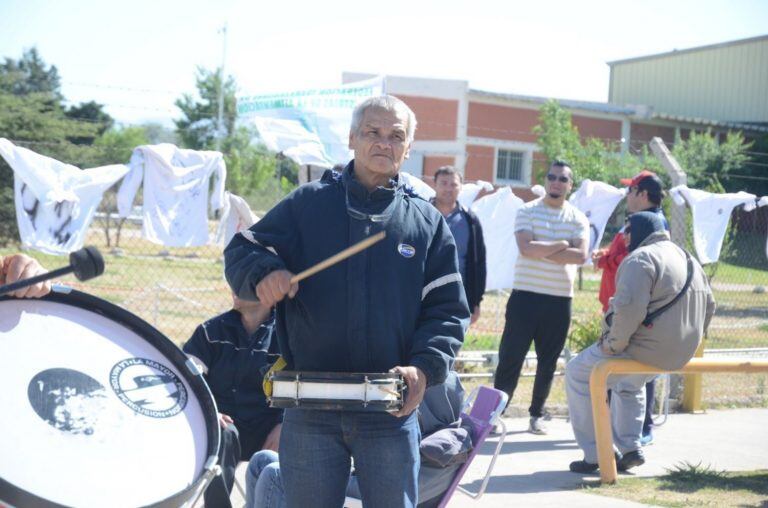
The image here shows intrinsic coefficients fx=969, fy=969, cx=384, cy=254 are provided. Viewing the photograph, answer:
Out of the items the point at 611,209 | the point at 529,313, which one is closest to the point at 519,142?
the point at 611,209

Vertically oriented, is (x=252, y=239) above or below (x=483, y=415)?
above

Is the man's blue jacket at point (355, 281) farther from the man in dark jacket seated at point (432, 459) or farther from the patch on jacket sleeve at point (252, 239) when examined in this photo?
the man in dark jacket seated at point (432, 459)

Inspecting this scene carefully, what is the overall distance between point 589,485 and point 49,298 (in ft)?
14.4

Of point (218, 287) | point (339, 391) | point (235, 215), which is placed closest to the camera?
point (339, 391)

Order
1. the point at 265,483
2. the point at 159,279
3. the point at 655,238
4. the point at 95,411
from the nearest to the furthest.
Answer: the point at 95,411
the point at 265,483
the point at 655,238
the point at 159,279

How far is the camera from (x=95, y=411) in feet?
9.49

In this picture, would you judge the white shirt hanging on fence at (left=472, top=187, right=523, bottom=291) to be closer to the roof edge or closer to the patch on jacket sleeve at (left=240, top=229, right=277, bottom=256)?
the patch on jacket sleeve at (left=240, top=229, right=277, bottom=256)

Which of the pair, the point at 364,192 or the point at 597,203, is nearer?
the point at 364,192

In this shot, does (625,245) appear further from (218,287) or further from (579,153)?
(579,153)

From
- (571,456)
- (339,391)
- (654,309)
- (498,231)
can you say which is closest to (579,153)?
(498,231)

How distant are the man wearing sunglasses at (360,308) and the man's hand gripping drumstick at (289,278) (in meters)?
0.07

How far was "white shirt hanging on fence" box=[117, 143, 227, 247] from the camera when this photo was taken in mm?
8703

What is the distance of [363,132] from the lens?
3244 millimetres

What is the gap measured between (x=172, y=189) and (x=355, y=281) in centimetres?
603
